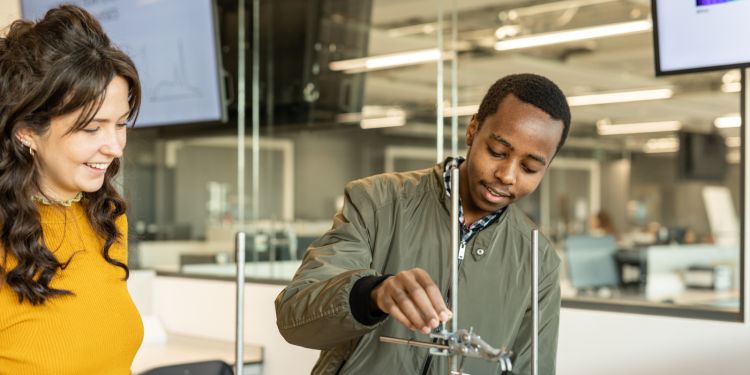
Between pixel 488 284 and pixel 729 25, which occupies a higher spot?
pixel 729 25

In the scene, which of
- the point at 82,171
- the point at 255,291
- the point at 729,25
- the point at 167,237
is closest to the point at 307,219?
the point at 167,237

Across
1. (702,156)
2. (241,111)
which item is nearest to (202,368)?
(241,111)

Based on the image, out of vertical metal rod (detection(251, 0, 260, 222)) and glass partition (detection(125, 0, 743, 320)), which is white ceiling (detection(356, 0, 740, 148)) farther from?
vertical metal rod (detection(251, 0, 260, 222))

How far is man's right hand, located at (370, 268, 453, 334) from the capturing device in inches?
37.1

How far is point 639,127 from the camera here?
1111cm

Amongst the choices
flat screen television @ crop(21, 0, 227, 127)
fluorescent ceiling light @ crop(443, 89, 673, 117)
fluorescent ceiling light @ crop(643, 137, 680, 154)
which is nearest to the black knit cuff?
flat screen television @ crop(21, 0, 227, 127)

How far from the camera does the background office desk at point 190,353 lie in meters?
2.87

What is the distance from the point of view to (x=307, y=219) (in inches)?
200

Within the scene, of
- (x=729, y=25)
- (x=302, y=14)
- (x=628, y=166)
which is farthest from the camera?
(x=628, y=166)

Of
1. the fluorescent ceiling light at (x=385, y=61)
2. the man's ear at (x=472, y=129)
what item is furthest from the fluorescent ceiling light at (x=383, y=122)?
the man's ear at (x=472, y=129)

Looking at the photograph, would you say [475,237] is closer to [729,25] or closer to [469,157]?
[469,157]

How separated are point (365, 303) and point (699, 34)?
128cm

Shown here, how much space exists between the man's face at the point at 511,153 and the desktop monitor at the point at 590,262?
4949mm

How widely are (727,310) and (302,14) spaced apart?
2933 mm
